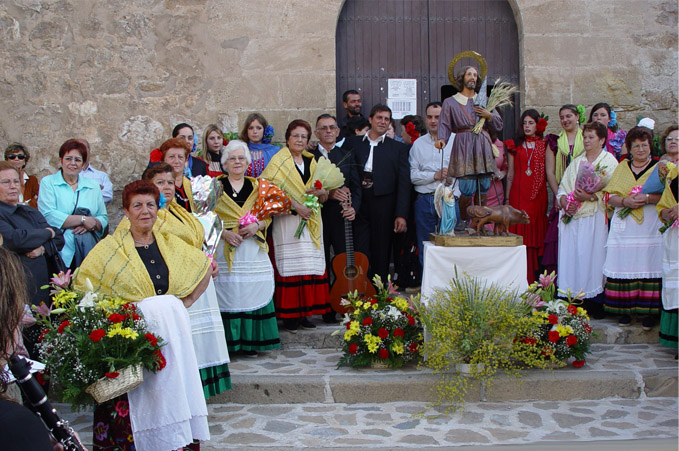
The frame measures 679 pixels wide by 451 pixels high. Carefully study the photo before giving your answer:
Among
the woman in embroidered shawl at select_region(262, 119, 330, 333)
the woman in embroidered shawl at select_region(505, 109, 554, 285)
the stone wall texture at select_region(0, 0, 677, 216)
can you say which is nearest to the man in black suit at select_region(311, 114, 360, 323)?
the woman in embroidered shawl at select_region(262, 119, 330, 333)

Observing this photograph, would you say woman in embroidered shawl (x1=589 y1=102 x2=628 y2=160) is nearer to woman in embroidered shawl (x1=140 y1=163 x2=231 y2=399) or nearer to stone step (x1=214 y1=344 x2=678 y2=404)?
stone step (x1=214 y1=344 x2=678 y2=404)

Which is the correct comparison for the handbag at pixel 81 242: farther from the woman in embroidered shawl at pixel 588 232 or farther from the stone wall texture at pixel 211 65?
the woman in embroidered shawl at pixel 588 232

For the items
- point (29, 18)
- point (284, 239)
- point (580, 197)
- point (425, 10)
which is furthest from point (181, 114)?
point (580, 197)

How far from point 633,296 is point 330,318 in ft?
8.93

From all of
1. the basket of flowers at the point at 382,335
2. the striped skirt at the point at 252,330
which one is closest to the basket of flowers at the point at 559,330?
the basket of flowers at the point at 382,335

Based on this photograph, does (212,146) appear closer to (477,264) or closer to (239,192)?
(239,192)

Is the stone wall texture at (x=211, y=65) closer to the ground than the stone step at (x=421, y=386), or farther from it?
farther from it

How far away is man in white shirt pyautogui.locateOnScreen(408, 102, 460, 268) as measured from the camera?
22.5ft

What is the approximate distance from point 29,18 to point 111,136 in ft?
5.06

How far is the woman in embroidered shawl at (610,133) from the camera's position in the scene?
23.3ft

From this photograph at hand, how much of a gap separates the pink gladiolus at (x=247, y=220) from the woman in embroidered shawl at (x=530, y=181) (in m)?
2.76

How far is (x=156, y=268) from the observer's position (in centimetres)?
428

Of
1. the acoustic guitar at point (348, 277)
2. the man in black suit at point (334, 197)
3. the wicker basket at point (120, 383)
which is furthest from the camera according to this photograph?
the man in black suit at point (334, 197)

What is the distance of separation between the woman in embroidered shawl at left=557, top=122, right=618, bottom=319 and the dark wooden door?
1843 millimetres
